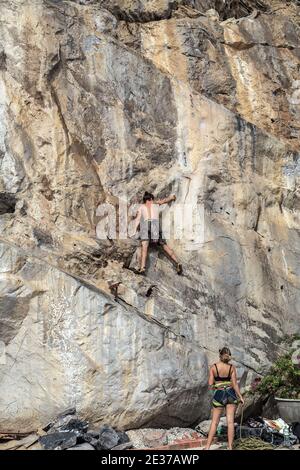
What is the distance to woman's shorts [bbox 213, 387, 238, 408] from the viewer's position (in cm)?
819

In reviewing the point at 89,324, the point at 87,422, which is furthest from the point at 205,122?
the point at 87,422

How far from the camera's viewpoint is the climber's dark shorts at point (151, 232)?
33.7 feet

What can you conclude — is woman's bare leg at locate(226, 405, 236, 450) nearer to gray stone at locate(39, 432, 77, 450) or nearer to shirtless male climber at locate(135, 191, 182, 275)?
gray stone at locate(39, 432, 77, 450)

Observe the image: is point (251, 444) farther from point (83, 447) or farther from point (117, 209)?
point (117, 209)

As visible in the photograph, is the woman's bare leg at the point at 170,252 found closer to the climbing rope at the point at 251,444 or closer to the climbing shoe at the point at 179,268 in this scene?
the climbing shoe at the point at 179,268

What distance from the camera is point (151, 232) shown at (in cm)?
1034

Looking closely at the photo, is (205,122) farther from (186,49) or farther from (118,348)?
(118,348)

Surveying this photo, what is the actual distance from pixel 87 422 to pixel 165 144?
5020 mm

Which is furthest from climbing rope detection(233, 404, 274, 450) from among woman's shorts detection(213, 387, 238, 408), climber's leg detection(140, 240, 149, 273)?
climber's leg detection(140, 240, 149, 273)

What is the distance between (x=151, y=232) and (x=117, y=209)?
2.23 ft

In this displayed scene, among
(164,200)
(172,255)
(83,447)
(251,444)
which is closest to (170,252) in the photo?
(172,255)

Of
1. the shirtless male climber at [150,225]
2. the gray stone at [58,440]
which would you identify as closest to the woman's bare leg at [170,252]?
the shirtless male climber at [150,225]

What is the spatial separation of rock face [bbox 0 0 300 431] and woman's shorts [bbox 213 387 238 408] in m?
0.96
